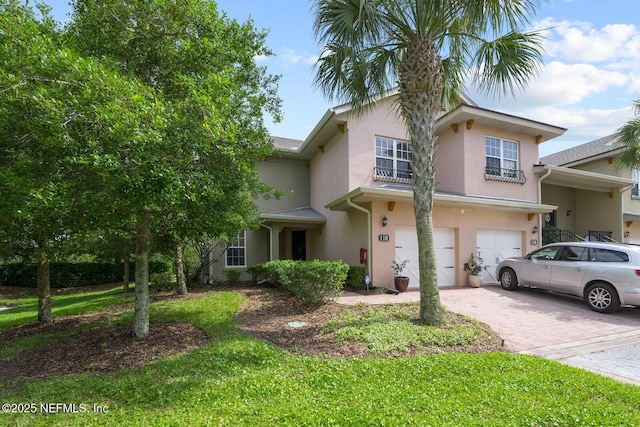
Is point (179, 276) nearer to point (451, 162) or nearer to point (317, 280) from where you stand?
point (317, 280)

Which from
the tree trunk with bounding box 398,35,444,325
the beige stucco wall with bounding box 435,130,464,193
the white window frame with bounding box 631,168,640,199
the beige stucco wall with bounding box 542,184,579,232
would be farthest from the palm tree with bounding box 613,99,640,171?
the tree trunk with bounding box 398,35,444,325

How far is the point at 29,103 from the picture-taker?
4008 millimetres

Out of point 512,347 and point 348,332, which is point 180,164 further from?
point 512,347

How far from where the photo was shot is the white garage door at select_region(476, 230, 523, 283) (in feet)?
41.9

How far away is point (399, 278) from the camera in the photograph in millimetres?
10875

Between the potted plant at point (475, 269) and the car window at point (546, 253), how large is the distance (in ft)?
6.39

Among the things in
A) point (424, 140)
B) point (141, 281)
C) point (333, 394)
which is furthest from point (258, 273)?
point (333, 394)

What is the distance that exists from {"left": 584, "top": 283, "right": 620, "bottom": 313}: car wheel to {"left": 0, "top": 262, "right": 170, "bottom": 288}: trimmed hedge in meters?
18.2

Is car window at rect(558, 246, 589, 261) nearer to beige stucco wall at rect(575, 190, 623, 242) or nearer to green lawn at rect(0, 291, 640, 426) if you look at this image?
green lawn at rect(0, 291, 640, 426)

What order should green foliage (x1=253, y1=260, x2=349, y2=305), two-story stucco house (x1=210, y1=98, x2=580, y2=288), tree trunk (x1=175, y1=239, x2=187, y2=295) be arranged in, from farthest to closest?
two-story stucco house (x1=210, y1=98, x2=580, y2=288), tree trunk (x1=175, y1=239, x2=187, y2=295), green foliage (x1=253, y1=260, x2=349, y2=305)

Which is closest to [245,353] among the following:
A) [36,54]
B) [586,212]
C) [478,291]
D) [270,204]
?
[36,54]

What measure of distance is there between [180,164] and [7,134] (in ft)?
7.63

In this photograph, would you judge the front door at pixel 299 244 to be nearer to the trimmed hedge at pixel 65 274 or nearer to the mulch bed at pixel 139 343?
the trimmed hedge at pixel 65 274

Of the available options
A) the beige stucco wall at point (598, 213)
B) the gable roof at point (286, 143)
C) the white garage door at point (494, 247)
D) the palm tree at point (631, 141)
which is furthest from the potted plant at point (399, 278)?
the beige stucco wall at point (598, 213)
